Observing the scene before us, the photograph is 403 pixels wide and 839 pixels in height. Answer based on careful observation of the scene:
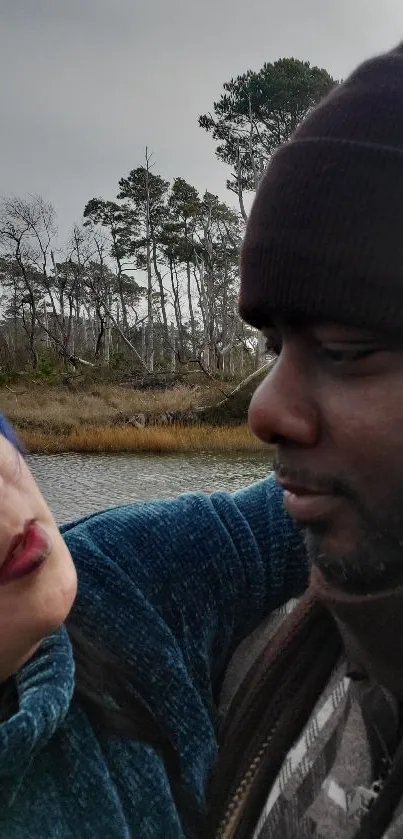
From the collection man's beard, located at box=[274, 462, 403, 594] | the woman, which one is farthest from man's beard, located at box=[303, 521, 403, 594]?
the woman

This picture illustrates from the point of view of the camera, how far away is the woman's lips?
979 mm

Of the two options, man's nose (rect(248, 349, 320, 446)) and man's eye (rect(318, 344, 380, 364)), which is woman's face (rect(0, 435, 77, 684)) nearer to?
man's nose (rect(248, 349, 320, 446))

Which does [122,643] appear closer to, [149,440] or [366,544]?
[366,544]

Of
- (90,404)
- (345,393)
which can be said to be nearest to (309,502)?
(345,393)

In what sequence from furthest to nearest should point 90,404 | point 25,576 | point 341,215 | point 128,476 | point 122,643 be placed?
point 90,404, point 128,476, point 122,643, point 25,576, point 341,215

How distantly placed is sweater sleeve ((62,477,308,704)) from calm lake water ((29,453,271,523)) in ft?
25.9

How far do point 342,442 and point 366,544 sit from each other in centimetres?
13

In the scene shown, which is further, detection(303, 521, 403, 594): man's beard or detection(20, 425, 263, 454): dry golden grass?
detection(20, 425, 263, 454): dry golden grass

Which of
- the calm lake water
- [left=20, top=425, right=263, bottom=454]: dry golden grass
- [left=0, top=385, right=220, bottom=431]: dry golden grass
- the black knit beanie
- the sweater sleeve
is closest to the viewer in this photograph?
the black knit beanie

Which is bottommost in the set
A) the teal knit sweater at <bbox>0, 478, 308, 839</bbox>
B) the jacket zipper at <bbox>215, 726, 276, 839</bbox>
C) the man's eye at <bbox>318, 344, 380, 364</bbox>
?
the jacket zipper at <bbox>215, 726, 276, 839</bbox>

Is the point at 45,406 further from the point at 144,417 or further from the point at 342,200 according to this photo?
the point at 342,200

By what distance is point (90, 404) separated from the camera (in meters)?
19.8

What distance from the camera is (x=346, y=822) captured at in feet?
3.16

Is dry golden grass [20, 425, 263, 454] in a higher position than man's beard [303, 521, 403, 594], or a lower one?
lower
